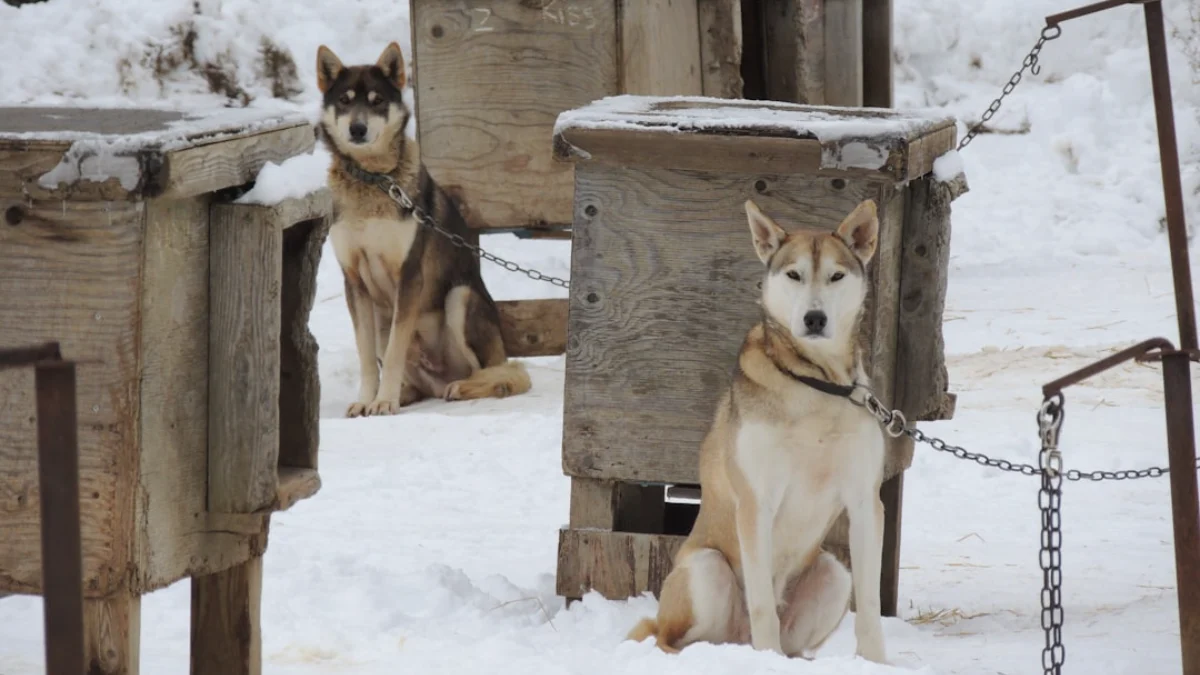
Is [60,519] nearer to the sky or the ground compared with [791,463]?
nearer to the sky

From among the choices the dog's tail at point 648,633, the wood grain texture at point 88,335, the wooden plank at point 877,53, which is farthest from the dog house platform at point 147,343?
the wooden plank at point 877,53

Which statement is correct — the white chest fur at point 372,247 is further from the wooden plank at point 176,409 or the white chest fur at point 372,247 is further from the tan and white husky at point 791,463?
the wooden plank at point 176,409

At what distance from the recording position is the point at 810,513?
388cm

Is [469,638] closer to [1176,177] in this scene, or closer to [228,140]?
[228,140]

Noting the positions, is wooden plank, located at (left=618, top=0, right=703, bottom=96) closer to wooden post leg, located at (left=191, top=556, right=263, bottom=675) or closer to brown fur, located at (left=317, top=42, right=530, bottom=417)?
brown fur, located at (left=317, top=42, right=530, bottom=417)

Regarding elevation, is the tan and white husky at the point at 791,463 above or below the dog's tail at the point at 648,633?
above

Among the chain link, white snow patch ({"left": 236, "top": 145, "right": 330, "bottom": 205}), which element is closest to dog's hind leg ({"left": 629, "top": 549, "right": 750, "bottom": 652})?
white snow patch ({"left": 236, "top": 145, "right": 330, "bottom": 205})

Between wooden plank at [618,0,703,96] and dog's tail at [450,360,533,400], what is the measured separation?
5.35 ft

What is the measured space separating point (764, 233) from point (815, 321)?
29cm

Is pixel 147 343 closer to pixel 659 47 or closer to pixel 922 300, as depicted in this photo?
pixel 922 300

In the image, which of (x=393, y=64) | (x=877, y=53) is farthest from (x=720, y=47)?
(x=393, y=64)

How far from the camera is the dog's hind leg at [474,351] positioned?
8.57 meters

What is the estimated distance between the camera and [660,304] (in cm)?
447

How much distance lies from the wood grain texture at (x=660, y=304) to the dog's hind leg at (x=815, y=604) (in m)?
0.54
